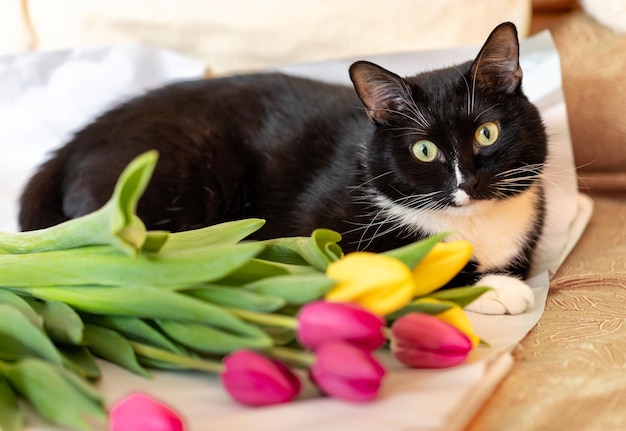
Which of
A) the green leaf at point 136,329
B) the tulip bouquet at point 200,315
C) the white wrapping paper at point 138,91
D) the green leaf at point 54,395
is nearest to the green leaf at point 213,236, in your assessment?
the tulip bouquet at point 200,315

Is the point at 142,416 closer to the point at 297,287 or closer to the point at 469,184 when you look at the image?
the point at 297,287

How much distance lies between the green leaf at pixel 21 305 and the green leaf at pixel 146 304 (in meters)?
0.02

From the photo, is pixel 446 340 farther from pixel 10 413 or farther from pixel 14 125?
pixel 14 125

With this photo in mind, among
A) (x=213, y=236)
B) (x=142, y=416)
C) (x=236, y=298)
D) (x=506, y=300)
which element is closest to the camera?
(x=142, y=416)

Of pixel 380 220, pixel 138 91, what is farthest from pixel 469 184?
pixel 138 91

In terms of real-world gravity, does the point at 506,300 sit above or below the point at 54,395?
below

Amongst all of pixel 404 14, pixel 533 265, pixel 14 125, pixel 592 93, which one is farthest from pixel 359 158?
pixel 14 125

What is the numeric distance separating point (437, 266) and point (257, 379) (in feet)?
0.79

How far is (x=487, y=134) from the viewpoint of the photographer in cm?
111

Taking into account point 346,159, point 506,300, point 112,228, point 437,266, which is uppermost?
point 112,228

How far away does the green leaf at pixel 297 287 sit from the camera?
2.23ft

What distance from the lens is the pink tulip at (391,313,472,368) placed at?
27.7 inches

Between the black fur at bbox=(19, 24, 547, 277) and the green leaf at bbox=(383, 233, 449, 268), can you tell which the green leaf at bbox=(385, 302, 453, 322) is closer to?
the green leaf at bbox=(383, 233, 449, 268)

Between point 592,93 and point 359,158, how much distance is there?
0.61 m
